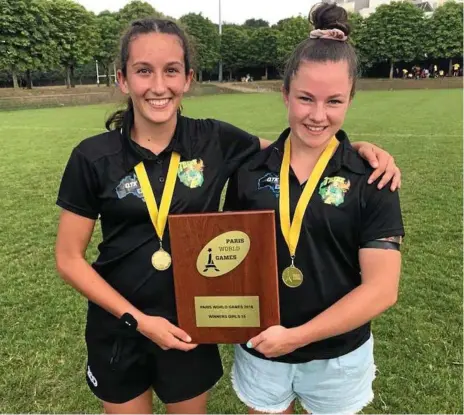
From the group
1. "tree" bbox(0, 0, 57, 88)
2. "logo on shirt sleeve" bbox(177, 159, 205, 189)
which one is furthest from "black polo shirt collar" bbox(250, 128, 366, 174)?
"tree" bbox(0, 0, 57, 88)

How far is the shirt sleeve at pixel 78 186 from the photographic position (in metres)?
1.99

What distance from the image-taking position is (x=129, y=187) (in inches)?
79.4

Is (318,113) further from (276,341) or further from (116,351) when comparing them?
(116,351)

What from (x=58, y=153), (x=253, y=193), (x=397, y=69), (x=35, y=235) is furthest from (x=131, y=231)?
(x=397, y=69)

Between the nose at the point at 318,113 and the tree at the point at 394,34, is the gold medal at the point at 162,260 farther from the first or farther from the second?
the tree at the point at 394,34

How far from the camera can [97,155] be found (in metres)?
2.01

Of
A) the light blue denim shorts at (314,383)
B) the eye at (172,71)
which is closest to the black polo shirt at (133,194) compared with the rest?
the eye at (172,71)

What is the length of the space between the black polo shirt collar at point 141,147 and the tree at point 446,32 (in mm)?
62014

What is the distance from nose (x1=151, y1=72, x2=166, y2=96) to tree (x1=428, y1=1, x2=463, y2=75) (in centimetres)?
6208

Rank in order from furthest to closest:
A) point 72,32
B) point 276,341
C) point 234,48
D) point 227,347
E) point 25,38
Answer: point 234,48
point 72,32
point 25,38
point 227,347
point 276,341

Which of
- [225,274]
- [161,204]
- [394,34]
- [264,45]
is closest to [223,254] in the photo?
[225,274]

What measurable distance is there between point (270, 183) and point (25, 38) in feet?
151

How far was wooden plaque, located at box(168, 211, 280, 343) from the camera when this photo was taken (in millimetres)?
1801

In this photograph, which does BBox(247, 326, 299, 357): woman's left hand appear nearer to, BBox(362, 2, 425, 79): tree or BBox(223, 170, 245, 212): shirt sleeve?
BBox(223, 170, 245, 212): shirt sleeve
